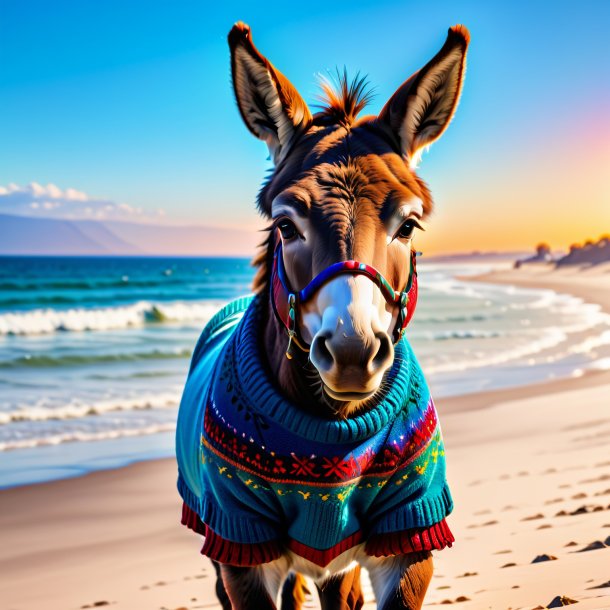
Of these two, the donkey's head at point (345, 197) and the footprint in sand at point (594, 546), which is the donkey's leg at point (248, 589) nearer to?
the donkey's head at point (345, 197)

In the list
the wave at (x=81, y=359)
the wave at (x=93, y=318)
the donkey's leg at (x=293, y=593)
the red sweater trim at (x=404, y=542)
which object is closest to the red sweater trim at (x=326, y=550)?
the red sweater trim at (x=404, y=542)

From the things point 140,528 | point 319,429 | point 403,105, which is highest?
point 403,105

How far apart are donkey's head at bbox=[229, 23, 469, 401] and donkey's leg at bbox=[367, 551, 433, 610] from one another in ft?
2.27

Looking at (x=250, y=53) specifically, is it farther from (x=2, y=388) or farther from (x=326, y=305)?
(x=2, y=388)

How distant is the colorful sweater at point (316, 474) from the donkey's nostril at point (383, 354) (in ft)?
1.21

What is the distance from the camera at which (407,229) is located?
205cm

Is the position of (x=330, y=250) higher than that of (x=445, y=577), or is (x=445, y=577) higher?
(x=330, y=250)

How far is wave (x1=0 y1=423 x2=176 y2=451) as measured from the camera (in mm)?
6883

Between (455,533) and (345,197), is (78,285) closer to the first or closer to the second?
(455,533)

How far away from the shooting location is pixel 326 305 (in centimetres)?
187

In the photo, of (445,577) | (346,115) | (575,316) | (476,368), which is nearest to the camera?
(346,115)

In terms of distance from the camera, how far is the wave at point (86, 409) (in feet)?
26.3

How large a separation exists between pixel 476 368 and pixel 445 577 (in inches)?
319

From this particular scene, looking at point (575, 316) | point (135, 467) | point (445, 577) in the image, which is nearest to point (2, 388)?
point (135, 467)
